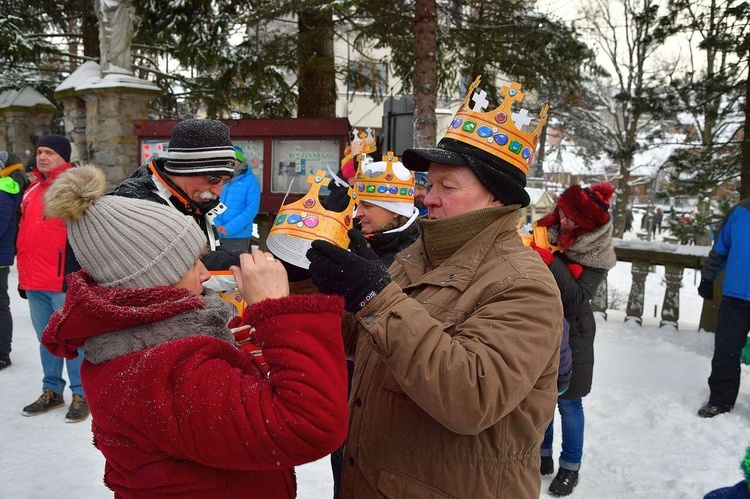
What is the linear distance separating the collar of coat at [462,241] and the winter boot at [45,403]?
159 inches

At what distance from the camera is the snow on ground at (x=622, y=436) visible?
3918 millimetres

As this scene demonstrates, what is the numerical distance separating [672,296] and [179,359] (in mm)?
6977

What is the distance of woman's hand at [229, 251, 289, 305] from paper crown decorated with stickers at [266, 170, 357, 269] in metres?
0.52

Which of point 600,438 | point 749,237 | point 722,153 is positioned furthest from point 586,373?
point 722,153

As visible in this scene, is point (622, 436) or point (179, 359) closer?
point (179, 359)

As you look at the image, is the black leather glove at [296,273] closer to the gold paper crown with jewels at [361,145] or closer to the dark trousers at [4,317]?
the gold paper crown with jewels at [361,145]

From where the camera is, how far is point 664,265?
7133 mm

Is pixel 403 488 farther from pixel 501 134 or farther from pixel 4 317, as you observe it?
pixel 4 317

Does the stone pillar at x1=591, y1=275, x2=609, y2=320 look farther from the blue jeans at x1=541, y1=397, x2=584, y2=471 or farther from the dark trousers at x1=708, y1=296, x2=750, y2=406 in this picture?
the blue jeans at x1=541, y1=397, x2=584, y2=471

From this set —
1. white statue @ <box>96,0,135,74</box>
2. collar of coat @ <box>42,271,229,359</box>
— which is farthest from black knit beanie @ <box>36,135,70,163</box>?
white statue @ <box>96,0,135,74</box>

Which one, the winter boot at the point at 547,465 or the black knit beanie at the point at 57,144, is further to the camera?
the black knit beanie at the point at 57,144

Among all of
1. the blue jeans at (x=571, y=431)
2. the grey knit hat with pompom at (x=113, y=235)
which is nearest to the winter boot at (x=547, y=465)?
the blue jeans at (x=571, y=431)

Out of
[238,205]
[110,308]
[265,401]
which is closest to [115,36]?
[238,205]

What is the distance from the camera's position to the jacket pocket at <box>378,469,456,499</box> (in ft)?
5.56
